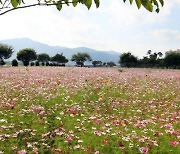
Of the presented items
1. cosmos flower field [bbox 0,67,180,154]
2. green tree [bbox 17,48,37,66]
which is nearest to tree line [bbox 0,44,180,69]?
green tree [bbox 17,48,37,66]

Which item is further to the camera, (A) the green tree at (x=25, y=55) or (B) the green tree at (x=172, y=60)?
(A) the green tree at (x=25, y=55)

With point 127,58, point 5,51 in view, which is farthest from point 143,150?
point 127,58

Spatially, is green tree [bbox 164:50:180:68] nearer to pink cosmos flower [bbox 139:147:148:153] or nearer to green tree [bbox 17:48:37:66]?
green tree [bbox 17:48:37:66]

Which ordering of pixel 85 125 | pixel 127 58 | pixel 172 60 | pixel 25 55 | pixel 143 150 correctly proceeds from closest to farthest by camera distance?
pixel 143 150 → pixel 85 125 → pixel 172 60 → pixel 25 55 → pixel 127 58

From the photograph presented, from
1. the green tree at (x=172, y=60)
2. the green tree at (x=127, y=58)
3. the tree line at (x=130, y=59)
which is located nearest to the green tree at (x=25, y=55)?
the tree line at (x=130, y=59)

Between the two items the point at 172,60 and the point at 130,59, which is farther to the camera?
the point at 130,59

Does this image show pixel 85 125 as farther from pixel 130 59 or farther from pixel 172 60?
pixel 130 59

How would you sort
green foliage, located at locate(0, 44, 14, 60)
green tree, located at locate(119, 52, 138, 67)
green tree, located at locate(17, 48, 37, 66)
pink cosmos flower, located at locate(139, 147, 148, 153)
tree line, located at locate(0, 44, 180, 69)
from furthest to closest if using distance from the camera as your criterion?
1. green tree, located at locate(119, 52, 138, 67)
2. green tree, located at locate(17, 48, 37, 66)
3. green foliage, located at locate(0, 44, 14, 60)
4. tree line, located at locate(0, 44, 180, 69)
5. pink cosmos flower, located at locate(139, 147, 148, 153)

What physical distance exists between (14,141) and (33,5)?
27.6 ft

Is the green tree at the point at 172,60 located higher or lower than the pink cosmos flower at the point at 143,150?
higher

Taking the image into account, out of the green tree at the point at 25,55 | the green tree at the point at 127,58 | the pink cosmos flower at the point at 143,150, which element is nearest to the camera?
the pink cosmos flower at the point at 143,150

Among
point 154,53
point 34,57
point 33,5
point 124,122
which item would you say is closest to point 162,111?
point 124,122

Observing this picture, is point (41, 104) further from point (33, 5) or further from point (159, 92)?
point (33, 5)

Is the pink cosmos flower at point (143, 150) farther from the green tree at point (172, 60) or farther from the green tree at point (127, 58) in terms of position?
the green tree at point (127, 58)
